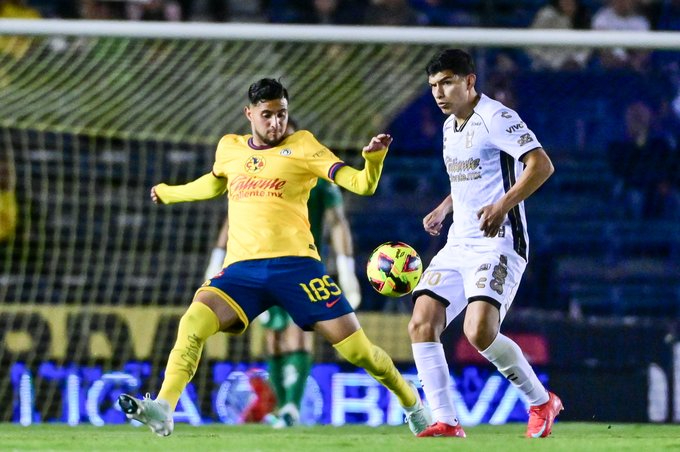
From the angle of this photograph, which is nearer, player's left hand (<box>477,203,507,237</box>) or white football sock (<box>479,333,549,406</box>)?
player's left hand (<box>477,203,507,237</box>)

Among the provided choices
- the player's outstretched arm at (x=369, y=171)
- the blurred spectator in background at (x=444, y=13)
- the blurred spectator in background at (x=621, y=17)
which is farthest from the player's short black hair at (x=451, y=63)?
the blurred spectator in background at (x=621, y=17)

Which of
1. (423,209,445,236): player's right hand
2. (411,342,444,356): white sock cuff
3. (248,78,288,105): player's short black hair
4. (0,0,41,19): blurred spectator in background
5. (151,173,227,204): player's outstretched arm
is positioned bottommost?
(411,342,444,356): white sock cuff

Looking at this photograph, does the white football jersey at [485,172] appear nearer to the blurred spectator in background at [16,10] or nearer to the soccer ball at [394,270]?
the soccer ball at [394,270]

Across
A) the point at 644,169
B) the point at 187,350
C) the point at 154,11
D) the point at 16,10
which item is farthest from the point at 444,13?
the point at 187,350

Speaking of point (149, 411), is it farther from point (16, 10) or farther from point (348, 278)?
point (16, 10)

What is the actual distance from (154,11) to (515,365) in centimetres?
671

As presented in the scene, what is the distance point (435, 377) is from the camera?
21.5ft

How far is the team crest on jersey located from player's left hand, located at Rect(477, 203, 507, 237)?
1.16 meters

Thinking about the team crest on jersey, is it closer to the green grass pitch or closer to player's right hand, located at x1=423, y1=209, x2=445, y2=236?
player's right hand, located at x1=423, y1=209, x2=445, y2=236

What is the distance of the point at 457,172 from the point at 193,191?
1336mm

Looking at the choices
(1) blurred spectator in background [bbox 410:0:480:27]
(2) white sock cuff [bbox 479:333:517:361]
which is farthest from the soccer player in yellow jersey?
(1) blurred spectator in background [bbox 410:0:480:27]

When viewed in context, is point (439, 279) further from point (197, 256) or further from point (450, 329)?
point (197, 256)

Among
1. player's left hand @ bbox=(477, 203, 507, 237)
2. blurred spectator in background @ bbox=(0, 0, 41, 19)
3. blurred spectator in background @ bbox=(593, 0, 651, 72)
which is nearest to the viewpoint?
player's left hand @ bbox=(477, 203, 507, 237)

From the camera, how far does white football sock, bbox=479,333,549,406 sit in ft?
21.5
